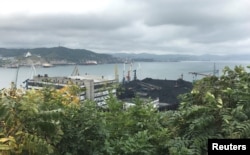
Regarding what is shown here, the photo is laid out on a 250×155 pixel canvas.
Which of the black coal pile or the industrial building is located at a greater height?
the industrial building

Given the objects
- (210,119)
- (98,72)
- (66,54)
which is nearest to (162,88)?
(98,72)

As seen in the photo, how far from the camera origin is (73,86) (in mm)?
4520

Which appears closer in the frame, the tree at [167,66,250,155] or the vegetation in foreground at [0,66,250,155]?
the vegetation in foreground at [0,66,250,155]

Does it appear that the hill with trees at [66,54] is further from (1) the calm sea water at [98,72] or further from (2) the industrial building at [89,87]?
(2) the industrial building at [89,87]

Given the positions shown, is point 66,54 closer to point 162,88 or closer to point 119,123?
point 162,88

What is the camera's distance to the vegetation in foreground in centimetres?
291

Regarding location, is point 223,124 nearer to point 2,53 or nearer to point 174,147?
point 174,147

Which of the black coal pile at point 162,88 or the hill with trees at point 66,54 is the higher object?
the hill with trees at point 66,54

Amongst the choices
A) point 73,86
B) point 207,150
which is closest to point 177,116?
point 207,150

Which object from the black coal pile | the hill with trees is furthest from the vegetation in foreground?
the hill with trees

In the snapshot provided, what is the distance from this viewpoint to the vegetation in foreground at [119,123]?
114 inches

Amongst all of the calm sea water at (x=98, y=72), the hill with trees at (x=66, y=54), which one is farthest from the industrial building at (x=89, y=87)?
the hill with trees at (x=66, y=54)

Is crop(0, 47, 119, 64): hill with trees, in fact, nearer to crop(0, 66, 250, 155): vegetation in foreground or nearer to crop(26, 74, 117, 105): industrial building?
crop(26, 74, 117, 105): industrial building

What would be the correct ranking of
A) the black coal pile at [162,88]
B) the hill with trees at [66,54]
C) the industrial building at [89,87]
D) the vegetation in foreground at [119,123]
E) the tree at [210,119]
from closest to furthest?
the vegetation in foreground at [119,123]
the tree at [210,119]
the industrial building at [89,87]
the black coal pile at [162,88]
the hill with trees at [66,54]
